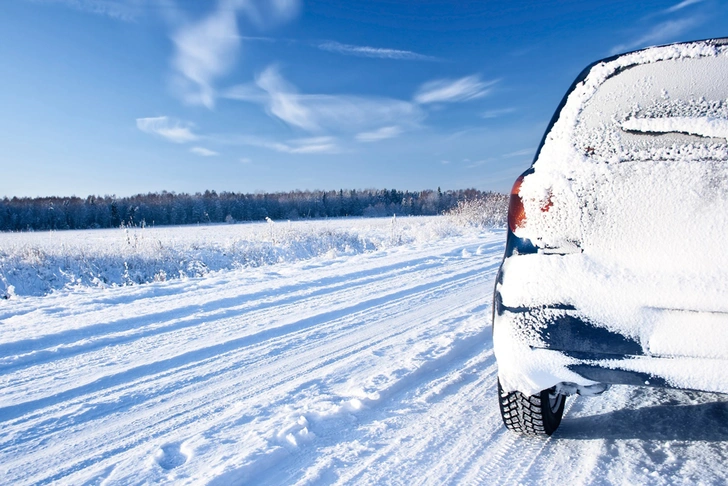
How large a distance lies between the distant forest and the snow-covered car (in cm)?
4107

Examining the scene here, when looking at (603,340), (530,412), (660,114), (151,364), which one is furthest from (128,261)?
(660,114)

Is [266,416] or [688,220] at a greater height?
[688,220]

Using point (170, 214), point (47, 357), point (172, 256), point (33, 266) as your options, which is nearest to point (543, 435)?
point (47, 357)

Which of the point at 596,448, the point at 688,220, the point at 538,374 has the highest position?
the point at 688,220

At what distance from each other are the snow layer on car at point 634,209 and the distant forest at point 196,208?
4107 cm

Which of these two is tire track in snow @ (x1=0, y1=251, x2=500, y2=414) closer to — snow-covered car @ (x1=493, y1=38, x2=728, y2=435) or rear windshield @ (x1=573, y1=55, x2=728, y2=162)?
snow-covered car @ (x1=493, y1=38, x2=728, y2=435)

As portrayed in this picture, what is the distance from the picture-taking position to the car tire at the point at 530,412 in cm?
199

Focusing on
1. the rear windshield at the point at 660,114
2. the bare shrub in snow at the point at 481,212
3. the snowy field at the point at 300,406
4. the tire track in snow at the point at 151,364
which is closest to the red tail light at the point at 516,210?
the rear windshield at the point at 660,114

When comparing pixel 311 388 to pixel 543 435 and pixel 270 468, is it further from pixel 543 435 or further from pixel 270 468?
pixel 543 435

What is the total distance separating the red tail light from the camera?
5.96 feet

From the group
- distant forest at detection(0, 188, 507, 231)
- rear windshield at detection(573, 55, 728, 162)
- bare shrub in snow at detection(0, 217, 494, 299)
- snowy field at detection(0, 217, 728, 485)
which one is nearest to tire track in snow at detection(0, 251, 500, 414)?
snowy field at detection(0, 217, 728, 485)

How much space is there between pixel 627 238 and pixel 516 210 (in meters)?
0.43

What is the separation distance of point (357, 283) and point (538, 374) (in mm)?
4798

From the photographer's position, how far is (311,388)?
2.71 metres
